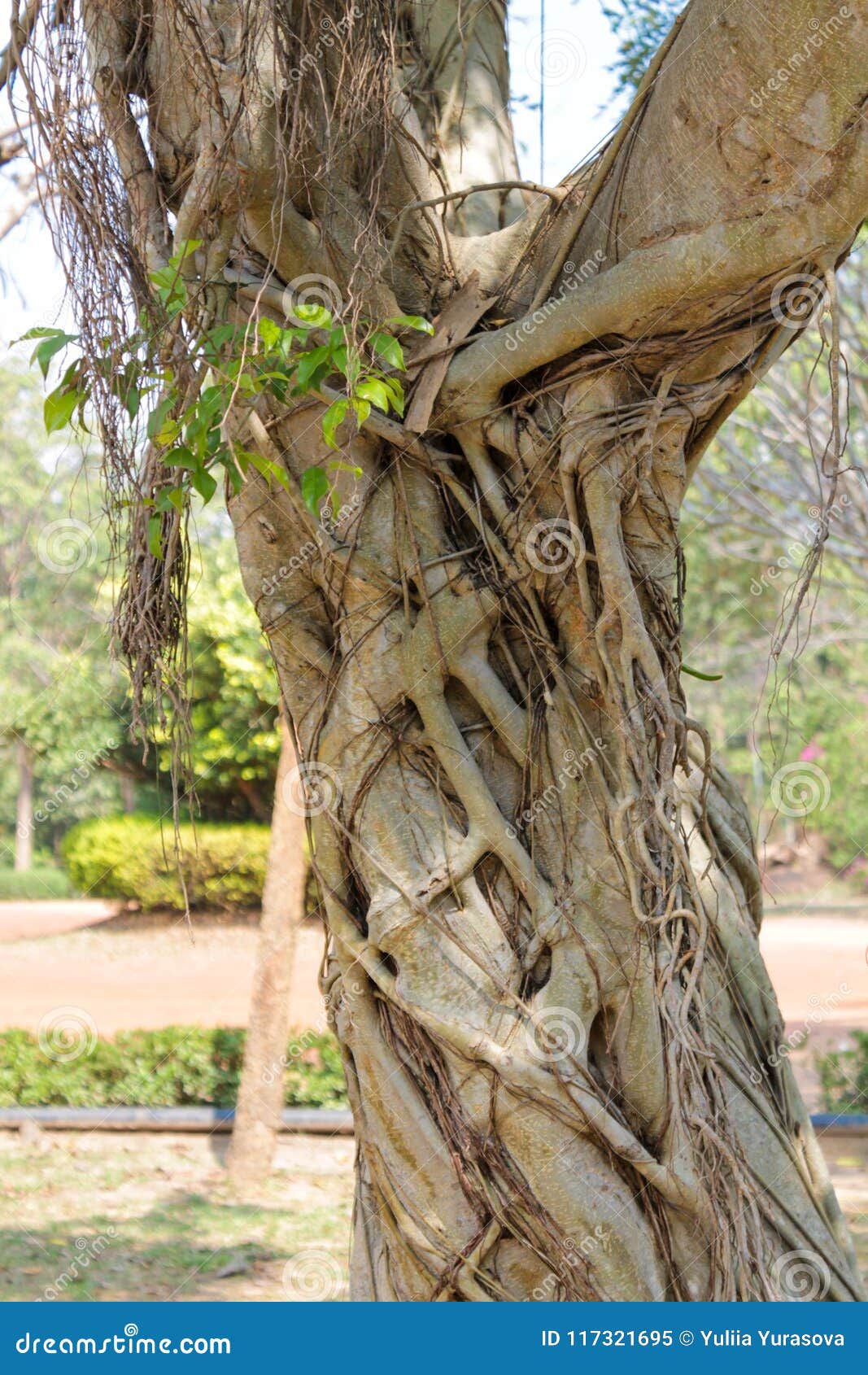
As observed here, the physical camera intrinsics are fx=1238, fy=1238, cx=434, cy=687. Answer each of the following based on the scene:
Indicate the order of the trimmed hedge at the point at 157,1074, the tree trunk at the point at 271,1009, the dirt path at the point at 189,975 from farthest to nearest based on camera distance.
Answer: the dirt path at the point at 189,975
the trimmed hedge at the point at 157,1074
the tree trunk at the point at 271,1009

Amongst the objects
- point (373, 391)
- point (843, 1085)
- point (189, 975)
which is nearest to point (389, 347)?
point (373, 391)

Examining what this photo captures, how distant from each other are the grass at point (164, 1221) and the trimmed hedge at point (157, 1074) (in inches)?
14.5

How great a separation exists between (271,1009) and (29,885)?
15.1m

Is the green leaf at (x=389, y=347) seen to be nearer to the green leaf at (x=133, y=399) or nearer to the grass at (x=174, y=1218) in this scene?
the green leaf at (x=133, y=399)

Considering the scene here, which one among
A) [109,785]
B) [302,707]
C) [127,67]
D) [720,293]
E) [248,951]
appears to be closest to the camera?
[720,293]

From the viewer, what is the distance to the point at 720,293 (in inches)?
104

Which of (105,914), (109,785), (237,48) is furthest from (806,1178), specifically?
(109,785)

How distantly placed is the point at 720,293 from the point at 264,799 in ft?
40.0

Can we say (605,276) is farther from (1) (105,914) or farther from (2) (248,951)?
(1) (105,914)

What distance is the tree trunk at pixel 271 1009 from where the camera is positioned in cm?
635

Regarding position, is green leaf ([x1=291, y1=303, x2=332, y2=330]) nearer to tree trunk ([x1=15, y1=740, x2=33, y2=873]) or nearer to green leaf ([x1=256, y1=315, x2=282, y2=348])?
green leaf ([x1=256, y1=315, x2=282, y2=348])

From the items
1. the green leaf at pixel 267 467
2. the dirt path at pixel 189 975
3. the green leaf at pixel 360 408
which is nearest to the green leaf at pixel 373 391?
the green leaf at pixel 360 408

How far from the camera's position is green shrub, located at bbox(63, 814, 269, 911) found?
13680mm

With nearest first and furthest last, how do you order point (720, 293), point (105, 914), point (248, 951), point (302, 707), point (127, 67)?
point (720, 293) → point (127, 67) → point (302, 707) → point (248, 951) → point (105, 914)
